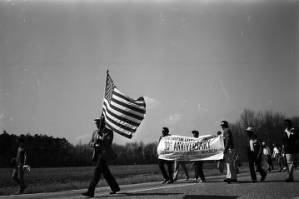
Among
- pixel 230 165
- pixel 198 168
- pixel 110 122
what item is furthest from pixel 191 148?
pixel 110 122

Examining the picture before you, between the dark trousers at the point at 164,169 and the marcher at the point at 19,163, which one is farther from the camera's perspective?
the dark trousers at the point at 164,169

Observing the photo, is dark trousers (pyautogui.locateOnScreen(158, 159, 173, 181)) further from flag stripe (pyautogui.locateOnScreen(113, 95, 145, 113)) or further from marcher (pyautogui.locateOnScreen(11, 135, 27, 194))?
flag stripe (pyautogui.locateOnScreen(113, 95, 145, 113))

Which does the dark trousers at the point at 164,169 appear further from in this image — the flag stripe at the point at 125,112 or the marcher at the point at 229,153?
the flag stripe at the point at 125,112

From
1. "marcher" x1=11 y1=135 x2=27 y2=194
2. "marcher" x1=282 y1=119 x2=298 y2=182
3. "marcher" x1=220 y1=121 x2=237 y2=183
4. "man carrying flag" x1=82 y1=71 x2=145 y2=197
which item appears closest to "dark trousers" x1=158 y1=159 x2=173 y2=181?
"marcher" x1=220 y1=121 x2=237 y2=183

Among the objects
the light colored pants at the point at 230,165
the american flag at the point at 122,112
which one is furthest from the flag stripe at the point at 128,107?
the light colored pants at the point at 230,165

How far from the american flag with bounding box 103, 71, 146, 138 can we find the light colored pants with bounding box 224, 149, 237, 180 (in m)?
4.27

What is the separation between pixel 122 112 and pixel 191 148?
6.67 meters

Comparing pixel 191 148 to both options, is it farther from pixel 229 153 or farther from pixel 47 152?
pixel 47 152

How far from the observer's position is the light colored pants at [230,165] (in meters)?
12.1

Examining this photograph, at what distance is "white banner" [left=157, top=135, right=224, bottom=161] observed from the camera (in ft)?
48.2

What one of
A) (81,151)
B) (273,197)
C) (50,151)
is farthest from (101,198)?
(81,151)

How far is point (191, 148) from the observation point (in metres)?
15.2

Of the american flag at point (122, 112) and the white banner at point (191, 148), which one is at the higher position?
the american flag at point (122, 112)

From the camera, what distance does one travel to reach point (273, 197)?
7914 millimetres
